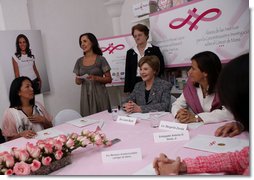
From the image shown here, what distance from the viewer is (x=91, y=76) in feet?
7.24

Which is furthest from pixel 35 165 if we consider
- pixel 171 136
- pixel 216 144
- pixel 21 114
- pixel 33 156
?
pixel 21 114

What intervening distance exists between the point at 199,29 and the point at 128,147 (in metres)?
1.52

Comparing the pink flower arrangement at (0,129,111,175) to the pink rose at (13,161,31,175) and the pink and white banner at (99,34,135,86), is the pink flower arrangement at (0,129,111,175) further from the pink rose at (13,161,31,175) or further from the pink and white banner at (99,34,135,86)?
the pink and white banner at (99,34,135,86)

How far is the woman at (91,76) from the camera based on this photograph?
2.23 meters

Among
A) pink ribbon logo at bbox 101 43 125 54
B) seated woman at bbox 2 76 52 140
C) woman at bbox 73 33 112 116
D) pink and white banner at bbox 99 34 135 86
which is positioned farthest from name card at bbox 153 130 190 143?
pink ribbon logo at bbox 101 43 125 54

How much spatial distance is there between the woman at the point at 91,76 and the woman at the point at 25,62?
36 centimetres

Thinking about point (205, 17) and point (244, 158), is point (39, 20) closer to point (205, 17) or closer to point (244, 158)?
point (205, 17)

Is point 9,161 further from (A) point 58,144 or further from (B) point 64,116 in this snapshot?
(B) point 64,116

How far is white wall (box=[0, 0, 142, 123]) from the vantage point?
2100 mm

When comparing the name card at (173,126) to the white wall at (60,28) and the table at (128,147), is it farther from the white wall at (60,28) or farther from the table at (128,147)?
the white wall at (60,28)

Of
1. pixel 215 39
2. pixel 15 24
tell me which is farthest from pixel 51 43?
pixel 215 39

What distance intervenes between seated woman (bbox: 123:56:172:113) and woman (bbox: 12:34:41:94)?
2.80 ft

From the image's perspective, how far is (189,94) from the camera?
4.81 ft

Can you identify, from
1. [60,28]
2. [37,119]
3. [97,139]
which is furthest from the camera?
[60,28]
